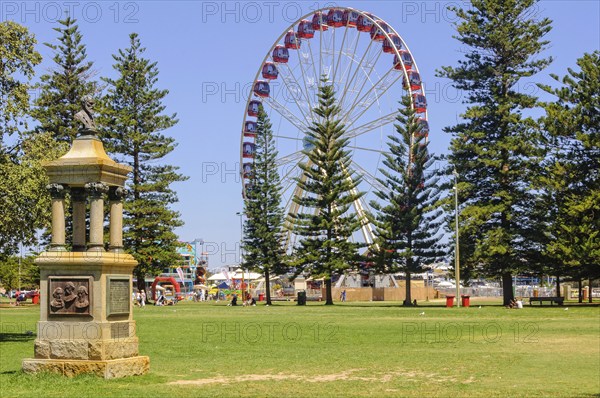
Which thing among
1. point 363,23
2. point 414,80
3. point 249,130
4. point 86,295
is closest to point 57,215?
point 86,295

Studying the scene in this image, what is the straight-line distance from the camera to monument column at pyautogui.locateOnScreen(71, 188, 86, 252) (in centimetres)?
1628

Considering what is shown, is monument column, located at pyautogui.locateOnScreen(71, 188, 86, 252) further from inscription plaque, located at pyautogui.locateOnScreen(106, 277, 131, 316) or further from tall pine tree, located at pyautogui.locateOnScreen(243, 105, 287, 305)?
tall pine tree, located at pyautogui.locateOnScreen(243, 105, 287, 305)

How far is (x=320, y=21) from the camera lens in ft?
210

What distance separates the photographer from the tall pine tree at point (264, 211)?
68688 mm

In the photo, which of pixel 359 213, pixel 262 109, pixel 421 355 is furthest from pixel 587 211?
pixel 421 355

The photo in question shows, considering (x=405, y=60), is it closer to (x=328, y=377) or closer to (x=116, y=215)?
(x=116, y=215)

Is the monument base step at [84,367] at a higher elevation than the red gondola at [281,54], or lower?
Answer: lower

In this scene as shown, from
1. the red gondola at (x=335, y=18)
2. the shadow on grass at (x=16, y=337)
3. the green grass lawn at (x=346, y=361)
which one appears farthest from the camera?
the red gondola at (x=335, y=18)

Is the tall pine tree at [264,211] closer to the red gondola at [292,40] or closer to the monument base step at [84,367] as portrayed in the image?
the red gondola at [292,40]

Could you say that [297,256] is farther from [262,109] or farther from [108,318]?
[108,318]

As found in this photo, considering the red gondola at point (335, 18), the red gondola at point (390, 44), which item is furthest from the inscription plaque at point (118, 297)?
the red gondola at point (335, 18)

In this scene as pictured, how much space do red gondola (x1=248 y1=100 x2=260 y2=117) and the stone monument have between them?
173 feet

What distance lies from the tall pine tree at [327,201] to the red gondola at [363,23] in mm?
4421

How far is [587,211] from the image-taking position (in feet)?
159
